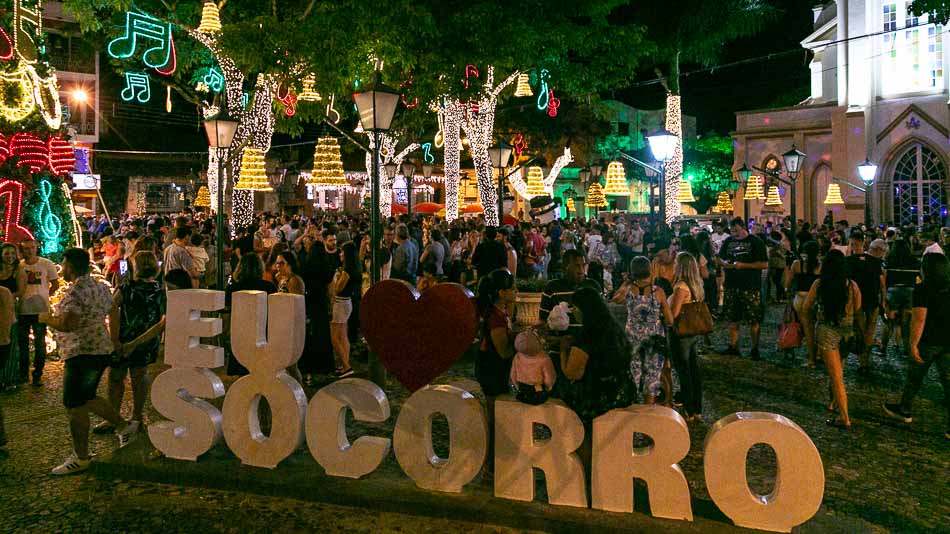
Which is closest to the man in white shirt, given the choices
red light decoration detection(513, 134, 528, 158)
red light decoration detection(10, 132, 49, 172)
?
red light decoration detection(10, 132, 49, 172)

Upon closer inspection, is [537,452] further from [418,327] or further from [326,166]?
[326,166]

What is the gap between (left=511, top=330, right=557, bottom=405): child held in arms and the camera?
5.19 metres

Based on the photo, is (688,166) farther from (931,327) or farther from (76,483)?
(76,483)

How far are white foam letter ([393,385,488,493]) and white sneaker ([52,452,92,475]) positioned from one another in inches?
102

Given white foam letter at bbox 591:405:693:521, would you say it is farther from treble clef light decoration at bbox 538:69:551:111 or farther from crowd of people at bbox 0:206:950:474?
treble clef light decoration at bbox 538:69:551:111

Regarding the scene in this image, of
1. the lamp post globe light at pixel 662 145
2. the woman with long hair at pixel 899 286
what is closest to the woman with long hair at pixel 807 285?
the woman with long hair at pixel 899 286

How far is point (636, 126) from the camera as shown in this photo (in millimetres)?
52188

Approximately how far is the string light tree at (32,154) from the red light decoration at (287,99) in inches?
232

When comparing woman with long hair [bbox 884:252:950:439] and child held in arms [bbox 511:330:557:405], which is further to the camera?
woman with long hair [bbox 884:252:950:439]

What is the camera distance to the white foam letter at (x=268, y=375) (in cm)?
591

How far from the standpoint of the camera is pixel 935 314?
6934mm

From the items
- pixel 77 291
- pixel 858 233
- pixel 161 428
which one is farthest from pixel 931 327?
pixel 77 291

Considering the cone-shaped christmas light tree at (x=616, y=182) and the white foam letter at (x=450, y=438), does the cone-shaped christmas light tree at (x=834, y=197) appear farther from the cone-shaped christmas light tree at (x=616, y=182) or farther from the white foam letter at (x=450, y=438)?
the white foam letter at (x=450, y=438)

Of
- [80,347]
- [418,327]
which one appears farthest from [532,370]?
[80,347]
